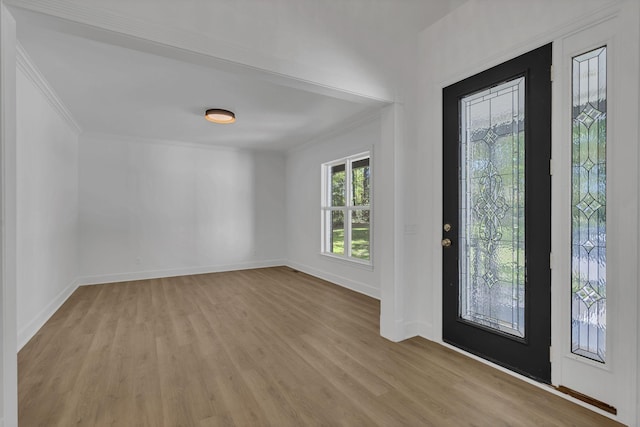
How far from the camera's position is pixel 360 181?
5.16 meters

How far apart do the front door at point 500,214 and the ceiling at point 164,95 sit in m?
0.92

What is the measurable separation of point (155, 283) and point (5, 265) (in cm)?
424

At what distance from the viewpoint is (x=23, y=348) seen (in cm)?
288

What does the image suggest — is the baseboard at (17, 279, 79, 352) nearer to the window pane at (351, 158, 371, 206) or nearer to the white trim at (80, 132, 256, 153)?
the white trim at (80, 132, 256, 153)

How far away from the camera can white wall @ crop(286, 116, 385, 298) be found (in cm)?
467

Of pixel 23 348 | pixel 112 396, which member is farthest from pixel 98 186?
pixel 112 396

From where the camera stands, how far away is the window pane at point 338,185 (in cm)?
555

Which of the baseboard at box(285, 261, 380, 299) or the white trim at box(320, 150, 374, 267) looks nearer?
the baseboard at box(285, 261, 380, 299)

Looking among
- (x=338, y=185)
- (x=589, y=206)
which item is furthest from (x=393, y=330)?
(x=338, y=185)

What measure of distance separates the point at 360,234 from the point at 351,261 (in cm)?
→ 47

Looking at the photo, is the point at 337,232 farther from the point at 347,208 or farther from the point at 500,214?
the point at 500,214

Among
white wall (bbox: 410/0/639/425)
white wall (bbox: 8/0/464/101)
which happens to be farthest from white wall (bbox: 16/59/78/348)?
white wall (bbox: 410/0/639/425)

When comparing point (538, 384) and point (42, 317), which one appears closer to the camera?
point (538, 384)

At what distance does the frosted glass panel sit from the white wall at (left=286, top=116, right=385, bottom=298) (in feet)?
4.78
